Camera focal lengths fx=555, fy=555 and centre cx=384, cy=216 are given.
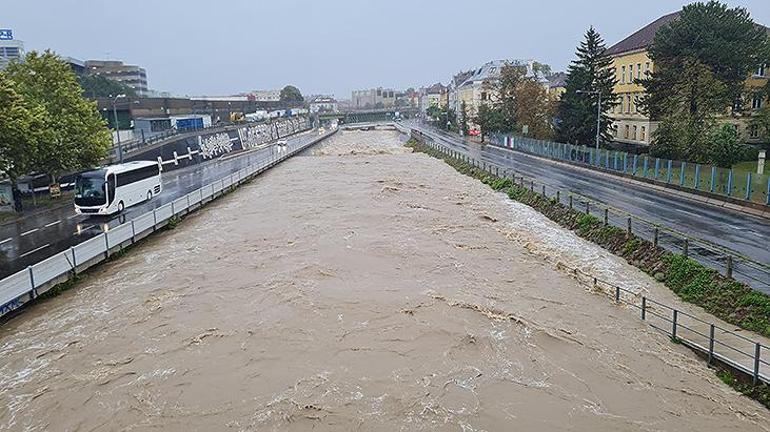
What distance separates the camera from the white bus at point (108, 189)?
27594 millimetres

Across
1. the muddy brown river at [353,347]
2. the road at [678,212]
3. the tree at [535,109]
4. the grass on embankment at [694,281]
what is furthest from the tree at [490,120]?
the muddy brown river at [353,347]

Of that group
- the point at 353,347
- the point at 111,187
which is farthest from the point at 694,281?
the point at 111,187

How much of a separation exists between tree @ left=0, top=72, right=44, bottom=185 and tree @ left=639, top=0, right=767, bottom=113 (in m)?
40.1

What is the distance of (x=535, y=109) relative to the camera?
64.6m

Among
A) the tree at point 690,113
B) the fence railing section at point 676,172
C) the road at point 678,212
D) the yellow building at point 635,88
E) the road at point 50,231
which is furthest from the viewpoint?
the yellow building at point 635,88

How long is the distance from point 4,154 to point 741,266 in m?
31.7

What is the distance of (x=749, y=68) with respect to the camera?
41312 millimetres

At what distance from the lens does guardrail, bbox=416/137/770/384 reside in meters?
11.7

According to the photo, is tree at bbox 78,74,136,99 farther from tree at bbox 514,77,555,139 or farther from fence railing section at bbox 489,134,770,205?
fence railing section at bbox 489,134,770,205

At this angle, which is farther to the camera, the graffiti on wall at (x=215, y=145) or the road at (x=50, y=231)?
the graffiti on wall at (x=215, y=145)

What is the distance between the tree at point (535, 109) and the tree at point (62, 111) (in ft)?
149

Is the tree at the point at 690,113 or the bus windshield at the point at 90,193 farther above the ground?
the tree at the point at 690,113

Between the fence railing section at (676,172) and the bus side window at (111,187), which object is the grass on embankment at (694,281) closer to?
the fence railing section at (676,172)

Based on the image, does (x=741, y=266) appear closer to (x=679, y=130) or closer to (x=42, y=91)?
(x=679, y=130)
